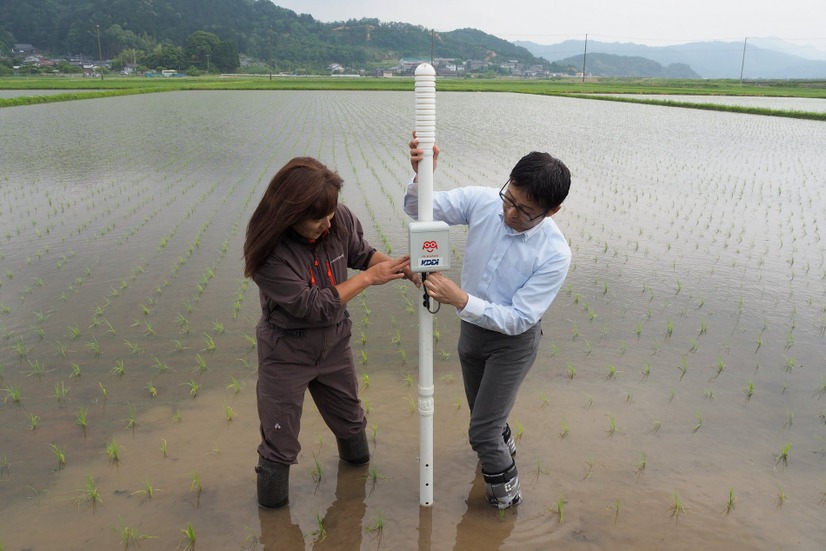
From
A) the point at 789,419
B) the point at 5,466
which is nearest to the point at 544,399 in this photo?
the point at 789,419

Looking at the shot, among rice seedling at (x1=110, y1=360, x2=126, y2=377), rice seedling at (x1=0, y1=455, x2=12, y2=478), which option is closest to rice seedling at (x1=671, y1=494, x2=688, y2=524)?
rice seedling at (x1=0, y1=455, x2=12, y2=478)

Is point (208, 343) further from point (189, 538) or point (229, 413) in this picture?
point (189, 538)

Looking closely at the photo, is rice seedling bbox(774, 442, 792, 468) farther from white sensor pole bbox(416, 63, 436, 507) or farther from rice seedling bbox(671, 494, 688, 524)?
white sensor pole bbox(416, 63, 436, 507)

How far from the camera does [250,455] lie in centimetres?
338

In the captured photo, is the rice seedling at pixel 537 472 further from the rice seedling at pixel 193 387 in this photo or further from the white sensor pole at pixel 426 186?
the rice seedling at pixel 193 387

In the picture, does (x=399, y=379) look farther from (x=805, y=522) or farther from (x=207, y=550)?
(x=805, y=522)

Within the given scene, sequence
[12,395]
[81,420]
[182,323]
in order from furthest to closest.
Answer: [182,323] < [12,395] < [81,420]

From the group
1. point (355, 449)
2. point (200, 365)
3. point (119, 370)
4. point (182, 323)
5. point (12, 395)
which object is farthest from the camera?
point (182, 323)

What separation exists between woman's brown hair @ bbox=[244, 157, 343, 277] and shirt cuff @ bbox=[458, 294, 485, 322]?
0.65 meters

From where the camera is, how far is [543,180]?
2.26 meters

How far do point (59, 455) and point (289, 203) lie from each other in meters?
2.20

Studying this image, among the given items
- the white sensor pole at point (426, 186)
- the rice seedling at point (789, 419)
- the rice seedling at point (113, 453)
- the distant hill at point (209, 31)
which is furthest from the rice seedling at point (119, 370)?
the distant hill at point (209, 31)

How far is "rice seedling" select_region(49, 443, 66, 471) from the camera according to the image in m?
3.28

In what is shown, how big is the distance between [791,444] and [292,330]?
119 inches
